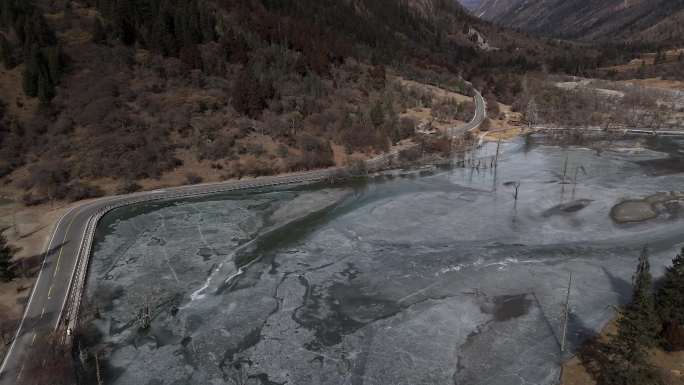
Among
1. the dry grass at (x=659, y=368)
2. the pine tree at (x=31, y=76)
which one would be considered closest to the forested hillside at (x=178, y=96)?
the pine tree at (x=31, y=76)

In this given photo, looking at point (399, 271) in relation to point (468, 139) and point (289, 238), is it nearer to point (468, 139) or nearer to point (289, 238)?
point (289, 238)

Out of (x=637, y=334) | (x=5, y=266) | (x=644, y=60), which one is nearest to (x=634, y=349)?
(x=637, y=334)

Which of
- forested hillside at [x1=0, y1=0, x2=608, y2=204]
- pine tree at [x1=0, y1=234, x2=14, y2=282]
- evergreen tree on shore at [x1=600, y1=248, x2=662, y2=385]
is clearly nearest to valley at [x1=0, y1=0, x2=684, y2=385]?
evergreen tree on shore at [x1=600, y1=248, x2=662, y2=385]

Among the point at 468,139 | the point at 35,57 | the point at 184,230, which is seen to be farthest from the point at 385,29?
the point at 184,230

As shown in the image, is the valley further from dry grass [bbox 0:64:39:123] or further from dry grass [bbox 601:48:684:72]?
dry grass [bbox 601:48:684:72]

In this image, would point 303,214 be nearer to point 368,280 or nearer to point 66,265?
point 368,280
